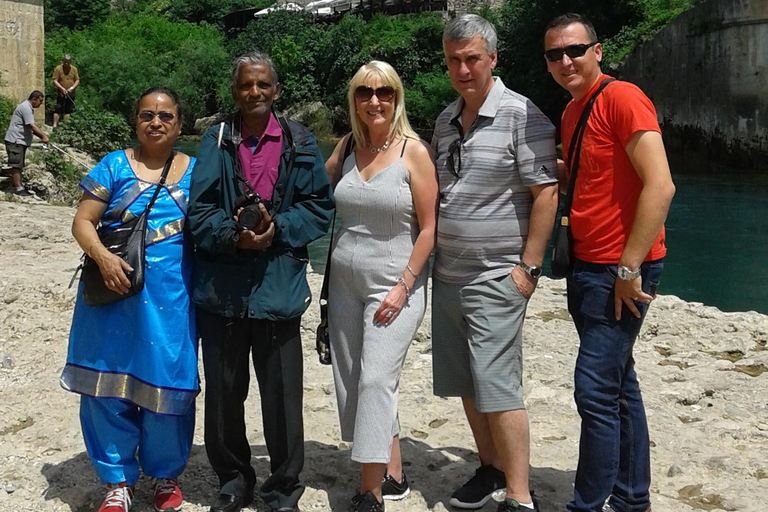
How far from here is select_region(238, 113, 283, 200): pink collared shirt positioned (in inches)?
129

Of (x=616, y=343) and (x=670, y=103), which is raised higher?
(x=670, y=103)

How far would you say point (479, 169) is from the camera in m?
3.22

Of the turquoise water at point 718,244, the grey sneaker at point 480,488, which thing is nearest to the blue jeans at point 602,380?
the grey sneaker at point 480,488

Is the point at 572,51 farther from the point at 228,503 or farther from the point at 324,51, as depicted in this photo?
the point at 324,51

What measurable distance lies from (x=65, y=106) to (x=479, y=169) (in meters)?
17.7

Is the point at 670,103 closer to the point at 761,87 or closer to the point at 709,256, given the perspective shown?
the point at 761,87

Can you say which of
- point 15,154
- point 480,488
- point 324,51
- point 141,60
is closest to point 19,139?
point 15,154

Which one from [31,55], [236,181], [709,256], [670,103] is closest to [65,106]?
[31,55]

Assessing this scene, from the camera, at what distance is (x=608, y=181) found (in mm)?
3010

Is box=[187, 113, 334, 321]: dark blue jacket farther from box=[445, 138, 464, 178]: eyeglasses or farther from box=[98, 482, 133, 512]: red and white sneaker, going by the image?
box=[98, 482, 133, 512]: red and white sneaker

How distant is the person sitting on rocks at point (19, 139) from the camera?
43.2 feet

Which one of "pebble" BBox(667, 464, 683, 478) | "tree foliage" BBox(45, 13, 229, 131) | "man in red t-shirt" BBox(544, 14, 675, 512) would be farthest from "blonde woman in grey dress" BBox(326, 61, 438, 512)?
"tree foliage" BBox(45, 13, 229, 131)

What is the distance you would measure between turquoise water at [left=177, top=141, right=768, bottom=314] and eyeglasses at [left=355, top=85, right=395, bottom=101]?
26.6 feet

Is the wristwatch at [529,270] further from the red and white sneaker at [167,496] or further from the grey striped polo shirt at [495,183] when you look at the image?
the red and white sneaker at [167,496]
